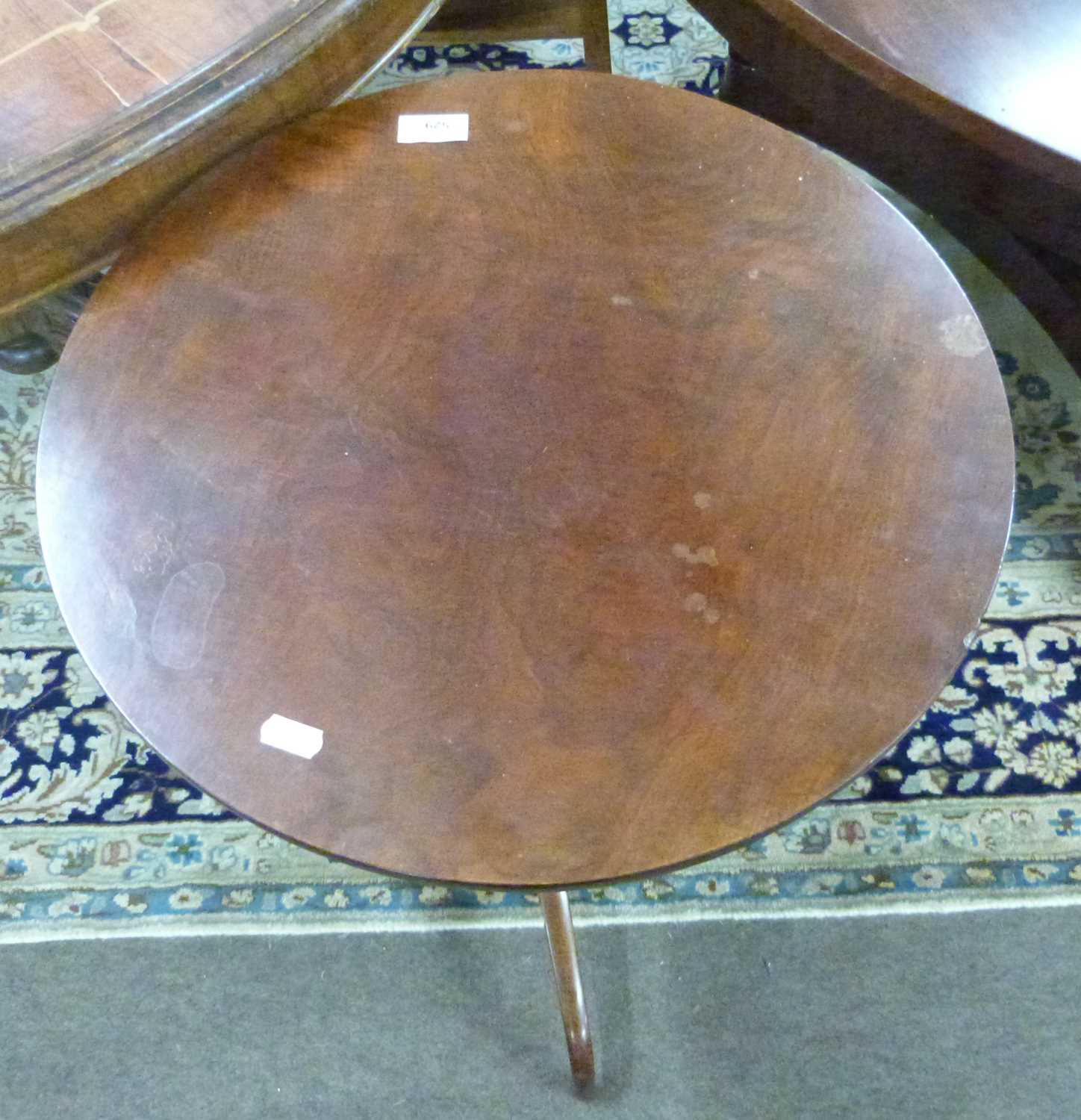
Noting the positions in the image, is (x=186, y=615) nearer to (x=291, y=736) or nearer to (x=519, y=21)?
(x=291, y=736)

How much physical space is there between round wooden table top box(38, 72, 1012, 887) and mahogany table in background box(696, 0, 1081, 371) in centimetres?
11

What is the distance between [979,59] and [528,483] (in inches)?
17.7

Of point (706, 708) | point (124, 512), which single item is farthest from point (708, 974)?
point (124, 512)

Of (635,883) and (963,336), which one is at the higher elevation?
(963,336)

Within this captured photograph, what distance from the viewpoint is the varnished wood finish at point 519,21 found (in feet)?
2.97

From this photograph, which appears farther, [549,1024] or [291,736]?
[549,1024]

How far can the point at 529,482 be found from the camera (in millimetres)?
479

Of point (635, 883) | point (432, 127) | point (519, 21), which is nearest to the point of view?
point (432, 127)

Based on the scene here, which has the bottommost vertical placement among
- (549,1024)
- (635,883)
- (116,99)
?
(549,1024)

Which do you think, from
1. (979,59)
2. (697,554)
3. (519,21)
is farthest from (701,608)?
(519,21)

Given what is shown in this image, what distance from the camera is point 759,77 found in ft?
2.92

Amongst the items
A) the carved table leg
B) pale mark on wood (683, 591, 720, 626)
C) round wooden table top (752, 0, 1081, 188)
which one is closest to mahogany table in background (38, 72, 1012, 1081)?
pale mark on wood (683, 591, 720, 626)

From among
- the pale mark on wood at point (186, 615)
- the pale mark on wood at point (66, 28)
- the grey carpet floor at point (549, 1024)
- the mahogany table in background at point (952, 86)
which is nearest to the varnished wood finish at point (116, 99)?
the pale mark on wood at point (66, 28)

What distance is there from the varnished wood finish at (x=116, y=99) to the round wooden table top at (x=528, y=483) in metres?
0.03
